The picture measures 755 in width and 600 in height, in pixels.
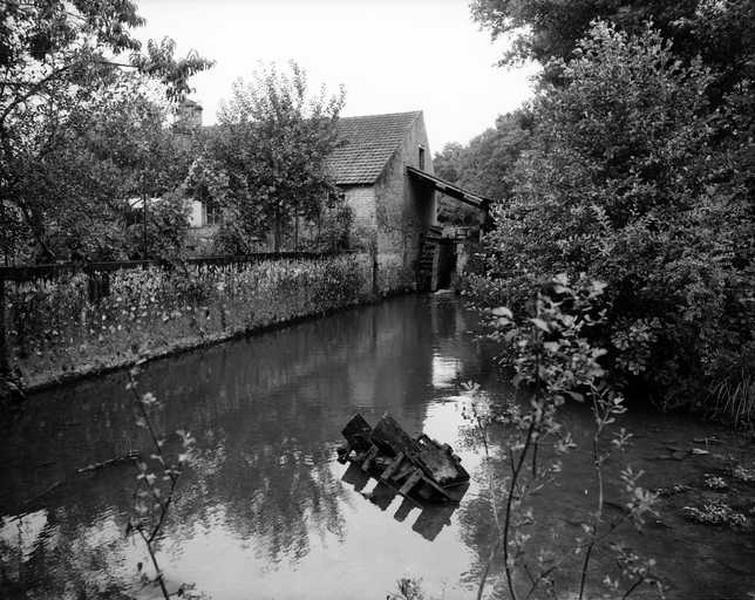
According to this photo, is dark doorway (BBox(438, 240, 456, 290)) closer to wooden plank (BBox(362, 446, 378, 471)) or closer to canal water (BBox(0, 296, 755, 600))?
canal water (BBox(0, 296, 755, 600))

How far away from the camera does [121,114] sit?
10.2 metres

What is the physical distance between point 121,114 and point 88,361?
161 inches

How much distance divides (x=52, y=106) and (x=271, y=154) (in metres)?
8.40

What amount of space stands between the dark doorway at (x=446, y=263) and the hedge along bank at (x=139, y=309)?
1076cm

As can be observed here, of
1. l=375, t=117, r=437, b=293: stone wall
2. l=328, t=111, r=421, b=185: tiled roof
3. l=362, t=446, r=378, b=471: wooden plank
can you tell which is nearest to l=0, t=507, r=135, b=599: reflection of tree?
l=362, t=446, r=378, b=471: wooden plank

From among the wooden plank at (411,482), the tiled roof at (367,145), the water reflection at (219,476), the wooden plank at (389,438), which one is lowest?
the water reflection at (219,476)

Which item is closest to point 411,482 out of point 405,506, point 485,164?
point 405,506

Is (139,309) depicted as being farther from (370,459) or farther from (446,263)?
(446,263)

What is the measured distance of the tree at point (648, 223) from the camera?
302 inches

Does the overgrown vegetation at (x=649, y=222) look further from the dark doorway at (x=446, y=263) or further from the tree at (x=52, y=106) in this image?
the dark doorway at (x=446, y=263)

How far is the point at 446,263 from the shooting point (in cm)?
2872

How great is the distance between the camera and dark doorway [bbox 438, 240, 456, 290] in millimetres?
27906

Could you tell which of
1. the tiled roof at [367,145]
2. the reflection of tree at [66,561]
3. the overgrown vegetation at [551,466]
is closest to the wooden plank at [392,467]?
the overgrown vegetation at [551,466]

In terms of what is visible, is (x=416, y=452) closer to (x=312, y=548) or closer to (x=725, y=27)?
(x=312, y=548)
